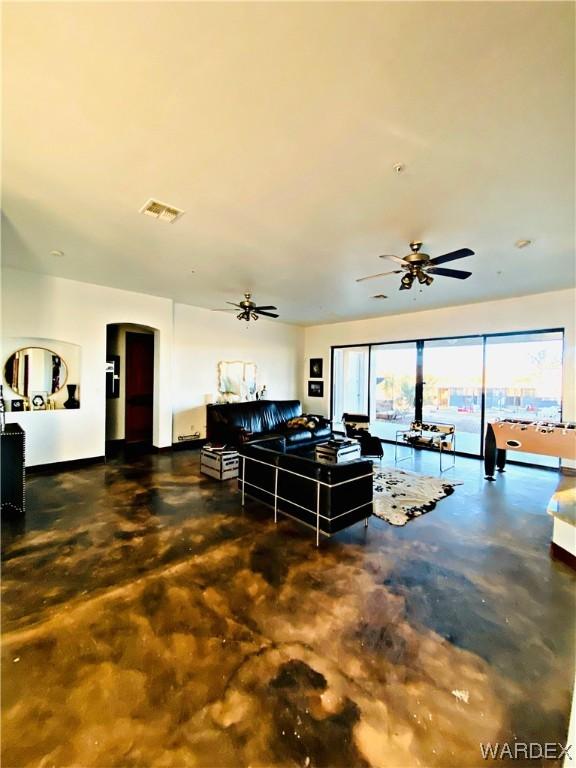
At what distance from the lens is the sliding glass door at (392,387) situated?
7613mm

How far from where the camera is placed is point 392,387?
799 cm

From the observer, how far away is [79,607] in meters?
2.14

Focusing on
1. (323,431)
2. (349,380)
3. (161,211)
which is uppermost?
(161,211)

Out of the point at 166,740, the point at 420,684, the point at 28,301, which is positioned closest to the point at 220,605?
the point at 166,740

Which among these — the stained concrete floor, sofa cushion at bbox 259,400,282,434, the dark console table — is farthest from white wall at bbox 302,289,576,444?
the dark console table

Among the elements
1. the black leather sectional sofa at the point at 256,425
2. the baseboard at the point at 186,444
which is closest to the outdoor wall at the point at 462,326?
the black leather sectional sofa at the point at 256,425

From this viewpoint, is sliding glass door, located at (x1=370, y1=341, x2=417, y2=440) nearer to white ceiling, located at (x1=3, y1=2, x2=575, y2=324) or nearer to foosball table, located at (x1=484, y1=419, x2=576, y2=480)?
foosball table, located at (x1=484, y1=419, x2=576, y2=480)

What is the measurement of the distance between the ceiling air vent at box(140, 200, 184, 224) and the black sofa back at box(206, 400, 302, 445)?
3.47m

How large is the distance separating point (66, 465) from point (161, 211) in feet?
14.9

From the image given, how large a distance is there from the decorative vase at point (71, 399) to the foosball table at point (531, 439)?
6945mm

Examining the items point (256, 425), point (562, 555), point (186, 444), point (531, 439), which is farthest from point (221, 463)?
point (531, 439)

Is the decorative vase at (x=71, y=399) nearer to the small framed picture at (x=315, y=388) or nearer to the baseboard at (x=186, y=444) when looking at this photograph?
the baseboard at (x=186, y=444)

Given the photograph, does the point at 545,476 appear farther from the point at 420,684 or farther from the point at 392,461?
the point at 420,684

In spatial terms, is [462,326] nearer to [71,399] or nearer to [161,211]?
[161,211]
